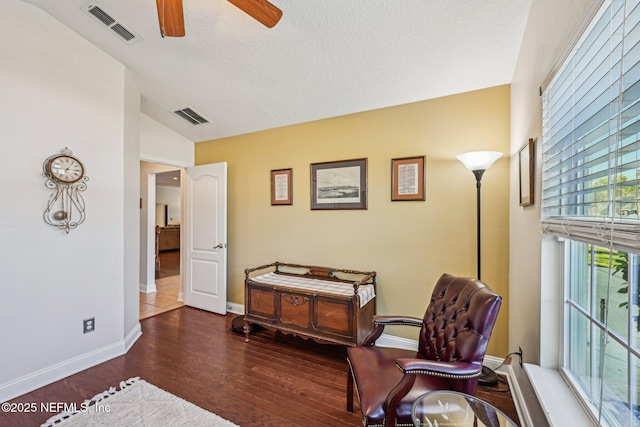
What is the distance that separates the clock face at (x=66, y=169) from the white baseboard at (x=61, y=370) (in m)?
1.53

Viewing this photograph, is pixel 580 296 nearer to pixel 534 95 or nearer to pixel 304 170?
pixel 534 95

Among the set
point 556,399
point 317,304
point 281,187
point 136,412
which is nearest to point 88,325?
point 136,412

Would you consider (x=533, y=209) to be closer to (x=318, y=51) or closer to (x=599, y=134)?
(x=599, y=134)

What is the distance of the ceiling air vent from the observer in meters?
3.29

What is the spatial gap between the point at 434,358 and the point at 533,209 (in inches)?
42.8

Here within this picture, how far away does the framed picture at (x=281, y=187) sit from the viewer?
3314mm

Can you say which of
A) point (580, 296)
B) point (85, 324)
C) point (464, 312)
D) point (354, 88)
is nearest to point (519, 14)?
point (354, 88)

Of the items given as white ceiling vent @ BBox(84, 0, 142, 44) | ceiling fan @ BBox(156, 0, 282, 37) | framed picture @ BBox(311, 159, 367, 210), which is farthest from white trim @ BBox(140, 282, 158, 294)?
ceiling fan @ BBox(156, 0, 282, 37)

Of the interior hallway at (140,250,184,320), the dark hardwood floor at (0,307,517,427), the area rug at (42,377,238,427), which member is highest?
the area rug at (42,377,238,427)

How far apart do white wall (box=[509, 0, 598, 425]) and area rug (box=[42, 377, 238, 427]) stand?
6.26 feet

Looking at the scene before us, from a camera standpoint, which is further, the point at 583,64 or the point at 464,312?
the point at 464,312

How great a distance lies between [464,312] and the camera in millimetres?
1520

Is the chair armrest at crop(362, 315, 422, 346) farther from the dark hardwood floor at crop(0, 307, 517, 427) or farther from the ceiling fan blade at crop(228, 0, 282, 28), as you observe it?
the ceiling fan blade at crop(228, 0, 282, 28)

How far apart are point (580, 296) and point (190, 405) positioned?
7.88ft
